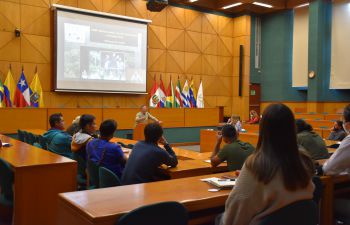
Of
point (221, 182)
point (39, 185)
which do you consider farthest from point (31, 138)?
point (221, 182)

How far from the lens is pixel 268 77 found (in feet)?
47.1

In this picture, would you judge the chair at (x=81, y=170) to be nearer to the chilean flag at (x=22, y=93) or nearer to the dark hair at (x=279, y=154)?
the dark hair at (x=279, y=154)

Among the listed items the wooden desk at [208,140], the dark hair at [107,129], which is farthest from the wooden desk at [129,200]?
the wooden desk at [208,140]

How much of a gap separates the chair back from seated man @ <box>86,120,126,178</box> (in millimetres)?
757

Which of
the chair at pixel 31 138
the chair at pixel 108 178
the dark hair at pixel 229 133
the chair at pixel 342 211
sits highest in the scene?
the dark hair at pixel 229 133

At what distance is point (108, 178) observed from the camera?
9.54 feet

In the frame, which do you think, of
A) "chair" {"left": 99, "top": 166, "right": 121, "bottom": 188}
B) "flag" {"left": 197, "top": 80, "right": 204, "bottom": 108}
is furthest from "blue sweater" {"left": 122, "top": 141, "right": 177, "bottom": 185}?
"flag" {"left": 197, "top": 80, "right": 204, "bottom": 108}

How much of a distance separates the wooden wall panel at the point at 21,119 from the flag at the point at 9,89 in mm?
611

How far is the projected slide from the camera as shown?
10008mm

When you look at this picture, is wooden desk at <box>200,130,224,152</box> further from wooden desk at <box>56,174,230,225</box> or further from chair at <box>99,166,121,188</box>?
wooden desk at <box>56,174,230,225</box>

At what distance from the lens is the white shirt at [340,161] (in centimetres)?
269

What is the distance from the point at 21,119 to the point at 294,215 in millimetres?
8303

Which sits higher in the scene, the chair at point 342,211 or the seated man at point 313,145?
the seated man at point 313,145

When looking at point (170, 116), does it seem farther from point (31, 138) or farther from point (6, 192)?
point (6, 192)
